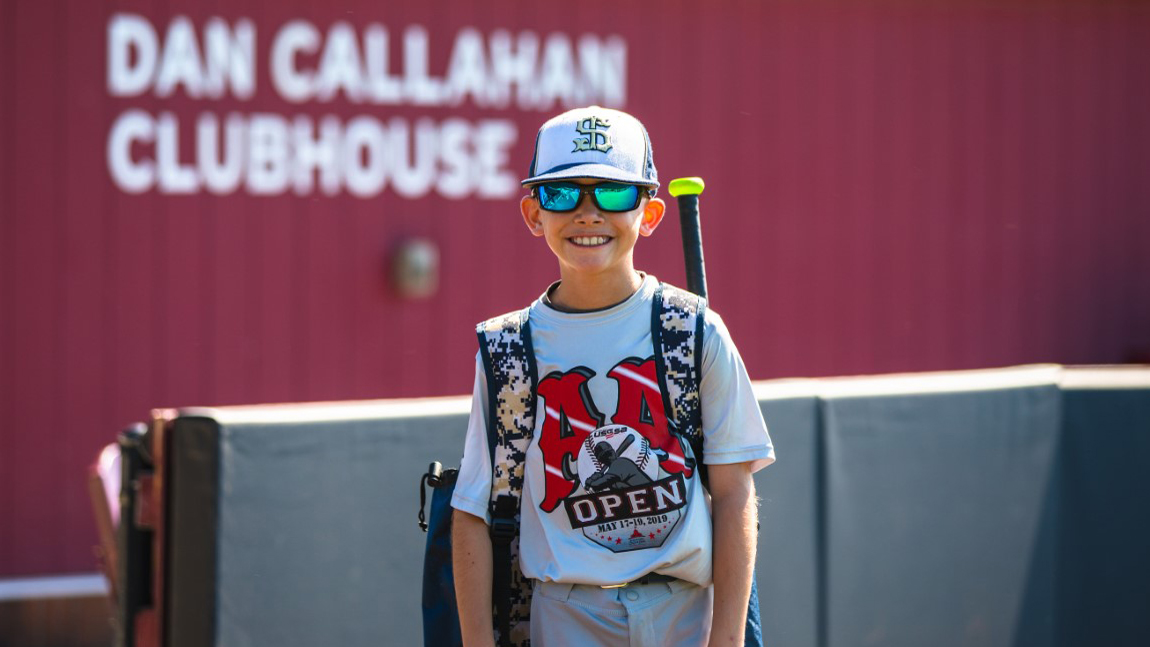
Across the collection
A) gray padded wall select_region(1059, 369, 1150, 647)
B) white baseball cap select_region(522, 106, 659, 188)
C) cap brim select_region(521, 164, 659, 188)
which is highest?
white baseball cap select_region(522, 106, 659, 188)

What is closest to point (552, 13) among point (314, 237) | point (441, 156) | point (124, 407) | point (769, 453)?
point (441, 156)

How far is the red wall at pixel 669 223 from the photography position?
22.8ft

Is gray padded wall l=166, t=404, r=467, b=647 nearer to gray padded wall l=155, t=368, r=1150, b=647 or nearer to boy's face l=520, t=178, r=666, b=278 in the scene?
gray padded wall l=155, t=368, r=1150, b=647

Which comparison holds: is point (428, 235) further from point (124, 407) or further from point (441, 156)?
point (124, 407)

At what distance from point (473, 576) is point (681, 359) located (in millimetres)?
552

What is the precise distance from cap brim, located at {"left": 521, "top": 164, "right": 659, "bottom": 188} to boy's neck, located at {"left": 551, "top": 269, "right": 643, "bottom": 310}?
18 cm

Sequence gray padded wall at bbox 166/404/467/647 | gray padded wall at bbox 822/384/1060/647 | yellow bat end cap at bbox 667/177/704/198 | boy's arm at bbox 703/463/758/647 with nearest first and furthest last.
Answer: boy's arm at bbox 703/463/758/647
yellow bat end cap at bbox 667/177/704/198
gray padded wall at bbox 166/404/467/647
gray padded wall at bbox 822/384/1060/647

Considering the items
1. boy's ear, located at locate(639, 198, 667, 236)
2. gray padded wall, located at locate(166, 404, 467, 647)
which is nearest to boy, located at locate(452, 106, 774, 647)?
boy's ear, located at locate(639, 198, 667, 236)

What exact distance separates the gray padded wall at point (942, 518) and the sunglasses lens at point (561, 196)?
91.8 inches

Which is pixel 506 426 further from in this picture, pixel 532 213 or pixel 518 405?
pixel 532 213

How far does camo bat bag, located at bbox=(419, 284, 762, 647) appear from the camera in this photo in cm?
257

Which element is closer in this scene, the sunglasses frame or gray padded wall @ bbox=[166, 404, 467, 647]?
the sunglasses frame

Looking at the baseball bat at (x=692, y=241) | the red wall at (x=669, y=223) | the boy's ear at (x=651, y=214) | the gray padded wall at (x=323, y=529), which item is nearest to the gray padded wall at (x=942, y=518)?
the gray padded wall at (x=323, y=529)

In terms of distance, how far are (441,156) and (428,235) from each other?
44 centimetres
